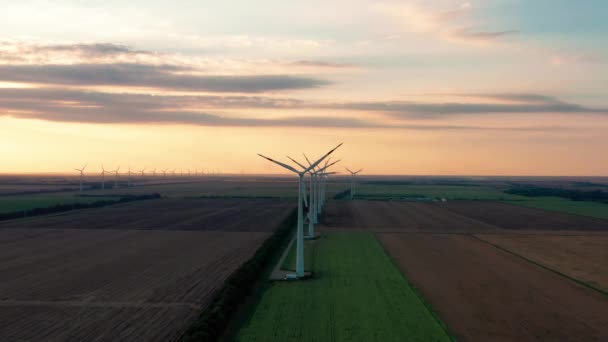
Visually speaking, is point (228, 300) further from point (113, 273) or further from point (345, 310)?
point (113, 273)

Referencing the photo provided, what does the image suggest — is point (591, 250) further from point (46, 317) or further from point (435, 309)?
point (46, 317)

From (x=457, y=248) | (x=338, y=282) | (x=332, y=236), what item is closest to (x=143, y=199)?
(x=332, y=236)

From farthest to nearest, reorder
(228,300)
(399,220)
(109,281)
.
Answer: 1. (399,220)
2. (109,281)
3. (228,300)

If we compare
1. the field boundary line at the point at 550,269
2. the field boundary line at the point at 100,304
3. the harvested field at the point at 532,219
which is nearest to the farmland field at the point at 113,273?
the field boundary line at the point at 100,304

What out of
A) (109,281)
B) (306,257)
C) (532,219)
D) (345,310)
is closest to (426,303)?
(345,310)

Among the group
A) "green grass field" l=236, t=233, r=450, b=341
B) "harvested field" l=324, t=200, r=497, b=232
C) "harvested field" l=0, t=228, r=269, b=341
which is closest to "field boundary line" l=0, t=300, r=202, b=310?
"harvested field" l=0, t=228, r=269, b=341

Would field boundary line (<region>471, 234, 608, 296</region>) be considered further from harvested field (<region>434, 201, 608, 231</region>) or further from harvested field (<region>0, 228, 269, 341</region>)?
harvested field (<region>0, 228, 269, 341</region>)

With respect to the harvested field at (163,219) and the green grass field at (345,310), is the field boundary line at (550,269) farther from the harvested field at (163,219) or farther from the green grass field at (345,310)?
the harvested field at (163,219)
